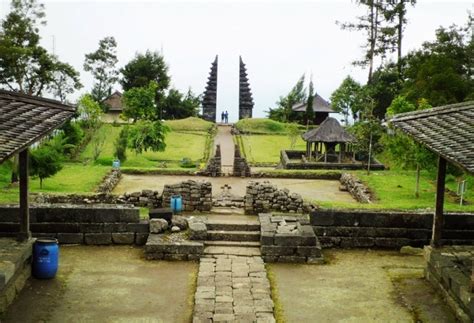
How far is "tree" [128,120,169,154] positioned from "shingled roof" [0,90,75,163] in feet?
64.9

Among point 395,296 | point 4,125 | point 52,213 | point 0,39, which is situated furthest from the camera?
point 0,39

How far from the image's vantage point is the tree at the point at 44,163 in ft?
65.5

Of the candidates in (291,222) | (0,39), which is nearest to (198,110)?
(0,39)

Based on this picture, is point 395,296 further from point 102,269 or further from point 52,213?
point 52,213

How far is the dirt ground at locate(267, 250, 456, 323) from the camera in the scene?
389 inches

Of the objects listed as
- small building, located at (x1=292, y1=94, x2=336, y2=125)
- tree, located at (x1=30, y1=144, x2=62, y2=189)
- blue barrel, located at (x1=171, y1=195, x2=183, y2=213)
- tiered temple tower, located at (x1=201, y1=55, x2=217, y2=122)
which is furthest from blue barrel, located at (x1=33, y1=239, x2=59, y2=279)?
tiered temple tower, located at (x1=201, y1=55, x2=217, y2=122)

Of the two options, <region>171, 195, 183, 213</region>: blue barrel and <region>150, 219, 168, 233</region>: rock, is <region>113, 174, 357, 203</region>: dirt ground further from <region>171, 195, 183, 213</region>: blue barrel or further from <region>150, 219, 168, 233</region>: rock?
<region>150, 219, 168, 233</region>: rock

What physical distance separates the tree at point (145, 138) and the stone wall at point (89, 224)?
17.8 metres

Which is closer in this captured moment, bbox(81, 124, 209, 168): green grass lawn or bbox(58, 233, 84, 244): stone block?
bbox(58, 233, 84, 244): stone block

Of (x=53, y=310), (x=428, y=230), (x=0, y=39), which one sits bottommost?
(x=53, y=310)

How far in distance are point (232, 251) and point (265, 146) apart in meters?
24.9

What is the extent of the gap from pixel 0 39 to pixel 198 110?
25.0m

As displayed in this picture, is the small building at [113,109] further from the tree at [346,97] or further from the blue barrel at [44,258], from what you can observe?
the blue barrel at [44,258]

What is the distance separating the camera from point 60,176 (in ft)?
76.3
